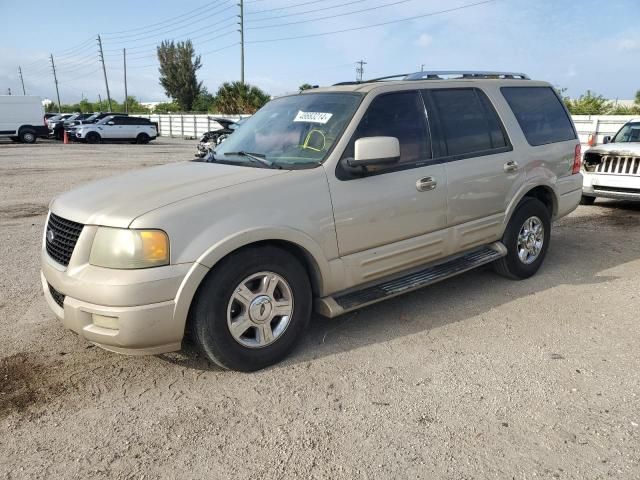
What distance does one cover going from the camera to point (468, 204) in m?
4.41

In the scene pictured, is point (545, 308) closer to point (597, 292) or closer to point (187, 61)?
point (597, 292)

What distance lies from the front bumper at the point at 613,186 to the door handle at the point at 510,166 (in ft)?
14.5

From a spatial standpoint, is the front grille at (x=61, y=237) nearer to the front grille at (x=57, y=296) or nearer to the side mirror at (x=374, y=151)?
the front grille at (x=57, y=296)

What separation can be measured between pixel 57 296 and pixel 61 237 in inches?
14.8

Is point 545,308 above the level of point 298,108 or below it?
below

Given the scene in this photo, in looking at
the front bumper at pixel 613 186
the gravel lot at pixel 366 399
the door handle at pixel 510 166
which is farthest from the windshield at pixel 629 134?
the door handle at pixel 510 166

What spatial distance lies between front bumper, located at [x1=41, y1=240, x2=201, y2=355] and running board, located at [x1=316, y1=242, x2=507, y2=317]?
1027 millimetres

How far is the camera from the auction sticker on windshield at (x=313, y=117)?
389 centimetres

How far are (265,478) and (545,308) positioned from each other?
118 inches

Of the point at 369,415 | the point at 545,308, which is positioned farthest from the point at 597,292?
the point at 369,415

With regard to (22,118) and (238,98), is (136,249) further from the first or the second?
(238,98)

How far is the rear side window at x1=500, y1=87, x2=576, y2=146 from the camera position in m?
5.00

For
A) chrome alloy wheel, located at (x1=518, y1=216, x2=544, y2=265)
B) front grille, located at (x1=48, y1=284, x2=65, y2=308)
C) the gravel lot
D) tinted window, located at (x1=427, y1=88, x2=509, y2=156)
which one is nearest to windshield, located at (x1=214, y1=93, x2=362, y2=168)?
tinted window, located at (x1=427, y1=88, x2=509, y2=156)

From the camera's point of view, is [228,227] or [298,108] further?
[298,108]
